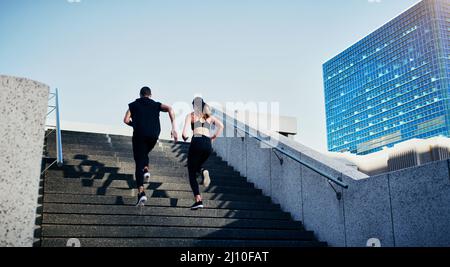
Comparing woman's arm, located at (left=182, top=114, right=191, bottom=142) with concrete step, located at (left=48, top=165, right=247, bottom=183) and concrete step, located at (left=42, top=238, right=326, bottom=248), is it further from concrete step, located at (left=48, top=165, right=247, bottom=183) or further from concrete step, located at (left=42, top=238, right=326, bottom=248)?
concrete step, located at (left=42, top=238, right=326, bottom=248)

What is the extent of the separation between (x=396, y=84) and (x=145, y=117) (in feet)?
501

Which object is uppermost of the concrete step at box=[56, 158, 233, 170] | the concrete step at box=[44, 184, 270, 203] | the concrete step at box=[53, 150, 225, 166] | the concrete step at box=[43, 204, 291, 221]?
the concrete step at box=[53, 150, 225, 166]

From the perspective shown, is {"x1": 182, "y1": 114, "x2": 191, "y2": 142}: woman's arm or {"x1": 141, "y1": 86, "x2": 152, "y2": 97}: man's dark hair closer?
{"x1": 182, "y1": 114, "x2": 191, "y2": 142}: woman's arm

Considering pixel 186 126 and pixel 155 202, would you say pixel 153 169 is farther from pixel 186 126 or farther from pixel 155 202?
pixel 186 126

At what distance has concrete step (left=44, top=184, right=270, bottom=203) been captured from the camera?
6262 mm

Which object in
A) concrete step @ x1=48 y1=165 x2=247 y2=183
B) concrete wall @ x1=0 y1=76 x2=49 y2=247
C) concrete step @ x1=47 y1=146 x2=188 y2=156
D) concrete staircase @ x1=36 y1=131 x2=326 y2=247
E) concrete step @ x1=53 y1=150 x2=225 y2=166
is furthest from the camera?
concrete step @ x1=47 y1=146 x2=188 y2=156

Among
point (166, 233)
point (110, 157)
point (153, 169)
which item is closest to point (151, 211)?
point (166, 233)

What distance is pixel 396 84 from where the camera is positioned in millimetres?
146875

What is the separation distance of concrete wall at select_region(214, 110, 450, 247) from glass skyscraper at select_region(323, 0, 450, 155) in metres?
135

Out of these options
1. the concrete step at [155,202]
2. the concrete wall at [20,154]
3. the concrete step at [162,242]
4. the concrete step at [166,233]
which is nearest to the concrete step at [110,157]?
the concrete step at [155,202]

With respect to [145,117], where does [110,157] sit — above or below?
below

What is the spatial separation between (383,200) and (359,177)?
23.5 inches

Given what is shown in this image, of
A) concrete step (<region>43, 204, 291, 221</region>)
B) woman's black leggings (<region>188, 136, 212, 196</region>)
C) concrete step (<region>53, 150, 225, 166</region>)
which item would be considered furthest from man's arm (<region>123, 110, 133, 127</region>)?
concrete step (<region>53, 150, 225, 166</region>)
